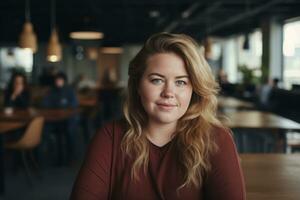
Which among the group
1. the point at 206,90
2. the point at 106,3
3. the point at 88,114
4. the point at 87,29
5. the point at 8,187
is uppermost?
the point at 106,3

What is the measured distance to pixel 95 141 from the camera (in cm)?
159

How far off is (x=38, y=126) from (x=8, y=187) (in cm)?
70

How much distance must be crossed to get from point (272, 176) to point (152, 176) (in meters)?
0.74

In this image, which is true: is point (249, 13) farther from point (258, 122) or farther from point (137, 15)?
point (258, 122)

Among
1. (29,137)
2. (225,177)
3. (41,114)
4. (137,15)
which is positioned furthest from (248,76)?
(225,177)

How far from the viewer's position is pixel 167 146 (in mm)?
1602

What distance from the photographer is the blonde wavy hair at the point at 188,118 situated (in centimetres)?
153

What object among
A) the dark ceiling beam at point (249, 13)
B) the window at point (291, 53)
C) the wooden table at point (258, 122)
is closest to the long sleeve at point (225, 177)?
the wooden table at point (258, 122)

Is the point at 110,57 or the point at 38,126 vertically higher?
the point at 110,57

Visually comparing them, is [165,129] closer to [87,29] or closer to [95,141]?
[95,141]

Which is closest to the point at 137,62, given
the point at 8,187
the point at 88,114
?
the point at 8,187

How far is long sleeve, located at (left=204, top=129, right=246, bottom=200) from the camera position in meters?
1.50

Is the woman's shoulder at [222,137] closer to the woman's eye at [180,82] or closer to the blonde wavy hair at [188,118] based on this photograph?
the blonde wavy hair at [188,118]

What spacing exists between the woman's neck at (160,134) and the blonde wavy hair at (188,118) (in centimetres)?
2
